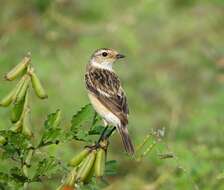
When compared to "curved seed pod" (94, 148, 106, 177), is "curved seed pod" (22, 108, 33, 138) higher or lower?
higher

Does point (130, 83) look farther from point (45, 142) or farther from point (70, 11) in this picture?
point (45, 142)

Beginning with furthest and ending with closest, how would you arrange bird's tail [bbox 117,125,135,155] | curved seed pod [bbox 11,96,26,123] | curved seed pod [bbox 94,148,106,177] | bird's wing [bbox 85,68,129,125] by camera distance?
bird's wing [bbox 85,68,129,125] < bird's tail [bbox 117,125,135,155] < curved seed pod [bbox 11,96,26,123] < curved seed pod [bbox 94,148,106,177]

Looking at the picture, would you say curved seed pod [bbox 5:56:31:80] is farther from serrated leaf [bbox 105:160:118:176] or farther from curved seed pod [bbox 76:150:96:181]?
serrated leaf [bbox 105:160:118:176]

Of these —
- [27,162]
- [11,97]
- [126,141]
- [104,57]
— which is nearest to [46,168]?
[27,162]

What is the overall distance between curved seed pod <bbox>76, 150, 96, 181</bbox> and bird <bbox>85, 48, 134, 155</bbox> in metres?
Answer: 1.03

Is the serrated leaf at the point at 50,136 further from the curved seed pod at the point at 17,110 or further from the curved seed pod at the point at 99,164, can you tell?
the curved seed pod at the point at 99,164

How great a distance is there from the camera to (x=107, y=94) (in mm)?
6781

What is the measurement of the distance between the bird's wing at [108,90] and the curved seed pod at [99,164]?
164cm

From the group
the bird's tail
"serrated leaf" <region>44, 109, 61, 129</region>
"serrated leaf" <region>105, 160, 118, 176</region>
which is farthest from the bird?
"serrated leaf" <region>44, 109, 61, 129</region>

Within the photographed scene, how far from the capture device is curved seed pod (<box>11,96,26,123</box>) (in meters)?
4.96

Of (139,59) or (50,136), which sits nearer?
(50,136)

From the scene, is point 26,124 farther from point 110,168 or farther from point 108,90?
point 108,90

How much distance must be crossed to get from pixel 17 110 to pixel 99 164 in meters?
0.70

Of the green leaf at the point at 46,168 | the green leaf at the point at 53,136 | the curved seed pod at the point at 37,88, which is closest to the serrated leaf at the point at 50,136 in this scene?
the green leaf at the point at 53,136
